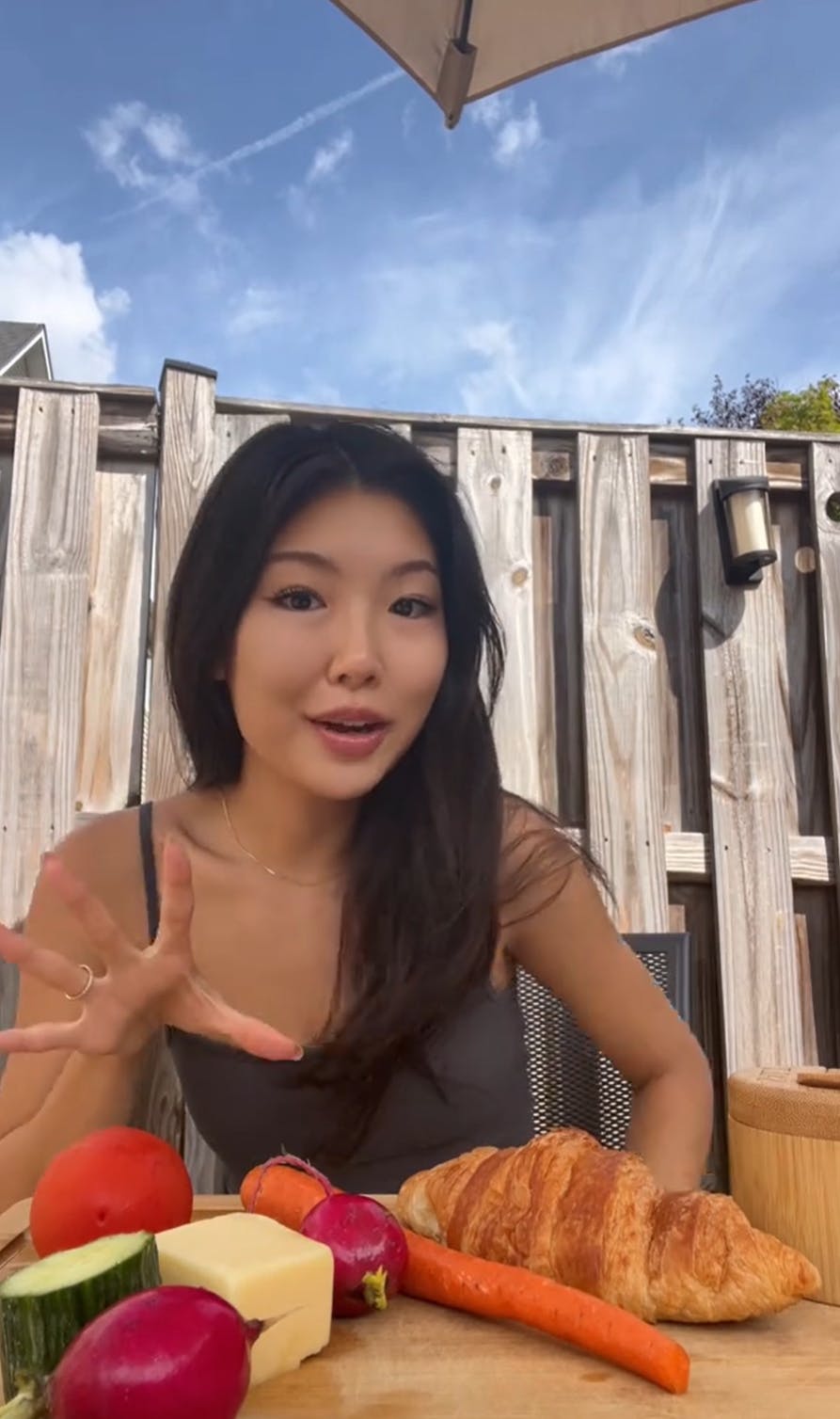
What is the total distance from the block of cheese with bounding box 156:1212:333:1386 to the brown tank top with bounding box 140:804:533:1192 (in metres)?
0.76

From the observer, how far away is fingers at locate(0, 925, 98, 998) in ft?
2.74

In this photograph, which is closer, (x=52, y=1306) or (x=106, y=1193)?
(x=52, y=1306)

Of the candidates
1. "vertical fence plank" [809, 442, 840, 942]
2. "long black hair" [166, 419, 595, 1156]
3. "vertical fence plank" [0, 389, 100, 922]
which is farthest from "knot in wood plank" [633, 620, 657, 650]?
"vertical fence plank" [0, 389, 100, 922]

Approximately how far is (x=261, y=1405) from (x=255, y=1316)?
5 cm

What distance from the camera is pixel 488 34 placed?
61.1 inches

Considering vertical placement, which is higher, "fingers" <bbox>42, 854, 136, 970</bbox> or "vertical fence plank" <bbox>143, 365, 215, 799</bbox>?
"vertical fence plank" <bbox>143, 365, 215, 799</bbox>

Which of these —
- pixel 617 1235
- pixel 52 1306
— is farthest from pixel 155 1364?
pixel 617 1235

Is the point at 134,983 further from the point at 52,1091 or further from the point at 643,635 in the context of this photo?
the point at 643,635

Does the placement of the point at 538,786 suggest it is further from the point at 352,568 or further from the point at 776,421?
the point at 776,421

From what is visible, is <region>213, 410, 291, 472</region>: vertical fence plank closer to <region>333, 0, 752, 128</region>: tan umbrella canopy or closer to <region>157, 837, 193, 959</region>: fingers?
<region>333, 0, 752, 128</region>: tan umbrella canopy

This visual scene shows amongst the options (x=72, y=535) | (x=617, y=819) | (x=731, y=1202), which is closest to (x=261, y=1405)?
(x=731, y=1202)

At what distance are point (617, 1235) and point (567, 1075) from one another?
1.02 meters

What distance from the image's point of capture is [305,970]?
5.04 ft

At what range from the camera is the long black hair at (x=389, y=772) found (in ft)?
4.78
